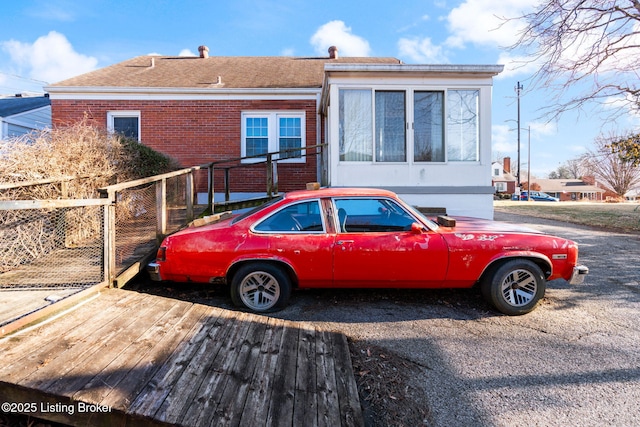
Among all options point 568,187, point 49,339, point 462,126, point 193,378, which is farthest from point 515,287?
point 568,187

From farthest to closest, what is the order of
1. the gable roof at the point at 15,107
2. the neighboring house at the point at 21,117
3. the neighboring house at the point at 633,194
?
the neighboring house at the point at 633,194 → the gable roof at the point at 15,107 → the neighboring house at the point at 21,117

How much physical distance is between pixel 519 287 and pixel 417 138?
4303 mm

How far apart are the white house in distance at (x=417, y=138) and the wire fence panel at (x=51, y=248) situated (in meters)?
4.54

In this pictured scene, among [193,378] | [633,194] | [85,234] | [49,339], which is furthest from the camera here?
[633,194]

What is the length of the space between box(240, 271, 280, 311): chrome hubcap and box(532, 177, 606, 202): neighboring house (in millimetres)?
89630

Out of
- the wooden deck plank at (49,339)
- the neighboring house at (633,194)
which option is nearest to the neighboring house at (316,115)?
the wooden deck plank at (49,339)

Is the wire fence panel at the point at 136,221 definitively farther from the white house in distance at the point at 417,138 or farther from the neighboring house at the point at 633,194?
the neighboring house at the point at 633,194

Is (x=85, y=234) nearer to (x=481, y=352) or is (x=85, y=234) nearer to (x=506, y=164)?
(x=481, y=352)

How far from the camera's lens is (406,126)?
25.2ft

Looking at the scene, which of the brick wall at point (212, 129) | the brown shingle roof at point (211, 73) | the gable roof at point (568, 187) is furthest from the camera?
the gable roof at point (568, 187)

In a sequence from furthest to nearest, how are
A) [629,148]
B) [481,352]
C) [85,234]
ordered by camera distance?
[629,148], [85,234], [481,352]

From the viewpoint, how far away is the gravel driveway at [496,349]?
257 centimetres

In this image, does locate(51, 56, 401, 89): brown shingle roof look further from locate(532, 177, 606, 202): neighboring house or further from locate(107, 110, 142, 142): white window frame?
locate(532, 177, 606, 202): neighboring house

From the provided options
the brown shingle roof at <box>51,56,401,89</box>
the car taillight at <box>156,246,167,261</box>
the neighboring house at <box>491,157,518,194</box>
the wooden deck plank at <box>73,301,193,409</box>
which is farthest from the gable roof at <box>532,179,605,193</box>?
the wooden deck plank at <box>73,301,193,409</box>
